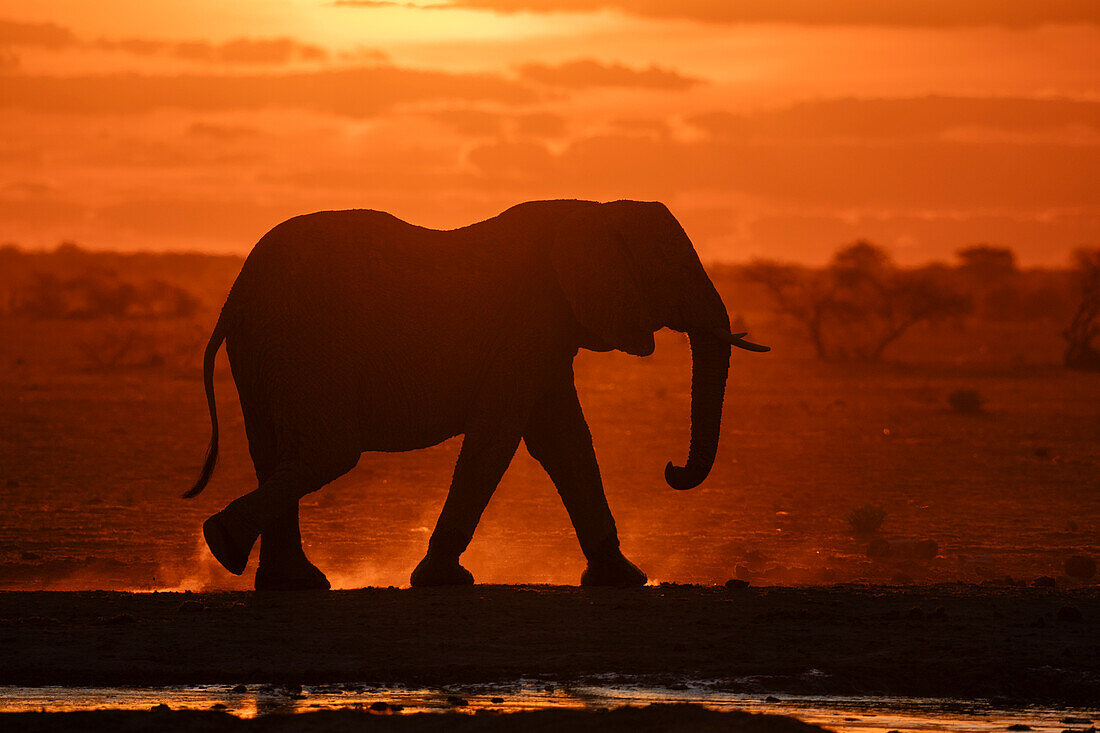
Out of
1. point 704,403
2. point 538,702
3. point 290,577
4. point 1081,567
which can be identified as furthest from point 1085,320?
point 538,702

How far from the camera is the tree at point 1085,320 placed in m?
44.1

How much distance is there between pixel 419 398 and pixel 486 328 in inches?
26.2

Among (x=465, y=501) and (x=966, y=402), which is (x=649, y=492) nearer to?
(x=465, y=501)

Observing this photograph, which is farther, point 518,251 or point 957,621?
point 518,251

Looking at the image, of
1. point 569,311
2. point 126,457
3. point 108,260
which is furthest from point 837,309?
point 108,260

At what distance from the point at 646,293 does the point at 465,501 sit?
1968mm

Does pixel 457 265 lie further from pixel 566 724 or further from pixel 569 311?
pixel 566 724

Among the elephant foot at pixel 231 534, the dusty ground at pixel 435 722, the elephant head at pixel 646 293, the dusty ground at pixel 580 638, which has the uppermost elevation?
the elephant head at pixel 646 293

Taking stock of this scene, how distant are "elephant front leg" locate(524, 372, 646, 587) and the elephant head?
526 mm

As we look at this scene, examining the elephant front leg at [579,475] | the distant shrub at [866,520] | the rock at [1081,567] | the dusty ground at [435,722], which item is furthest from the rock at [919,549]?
the dusty ground at [435,722]

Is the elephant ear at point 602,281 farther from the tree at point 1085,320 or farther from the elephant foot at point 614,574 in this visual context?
the tree at point 1085,320

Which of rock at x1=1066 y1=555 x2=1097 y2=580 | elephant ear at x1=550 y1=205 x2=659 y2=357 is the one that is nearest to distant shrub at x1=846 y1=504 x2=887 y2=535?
rock at x1=1066 y1=555 x2=1097 y2=580

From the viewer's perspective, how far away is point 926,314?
5078 cm

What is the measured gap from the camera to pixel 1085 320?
46500 mm
